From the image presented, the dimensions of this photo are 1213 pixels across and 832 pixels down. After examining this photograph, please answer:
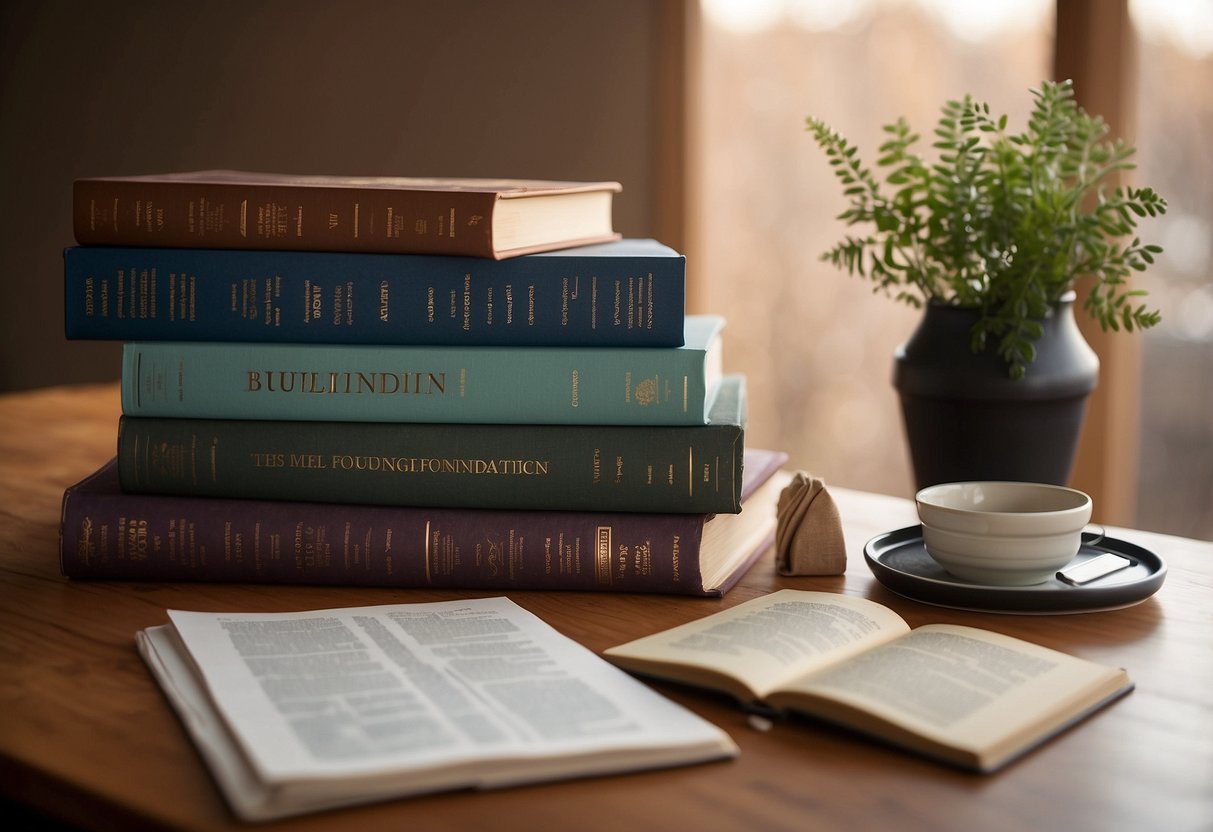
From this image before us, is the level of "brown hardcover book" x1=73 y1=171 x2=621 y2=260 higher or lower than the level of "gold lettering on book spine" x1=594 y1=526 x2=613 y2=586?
higher

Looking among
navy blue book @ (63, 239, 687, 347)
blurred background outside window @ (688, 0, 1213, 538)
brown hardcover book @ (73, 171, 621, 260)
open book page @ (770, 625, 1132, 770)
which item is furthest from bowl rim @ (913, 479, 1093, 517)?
blurred background outside window @ (688, 0, 1213, 538)

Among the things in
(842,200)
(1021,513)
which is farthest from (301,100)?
(1021,513)

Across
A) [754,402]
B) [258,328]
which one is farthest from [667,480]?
[754,402]

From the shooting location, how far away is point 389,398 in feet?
2.89

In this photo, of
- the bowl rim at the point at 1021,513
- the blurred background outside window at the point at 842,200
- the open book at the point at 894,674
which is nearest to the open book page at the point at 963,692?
the open book at the point at 894,674

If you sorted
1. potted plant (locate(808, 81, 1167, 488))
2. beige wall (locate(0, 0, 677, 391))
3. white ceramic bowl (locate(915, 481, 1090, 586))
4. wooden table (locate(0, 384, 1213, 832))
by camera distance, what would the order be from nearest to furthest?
1. wooden table (locate(0, 384, 1213, 832))
2. white ceramic bowl (locate(915, 481, 1090, 586))
3. potted plant (locate(808, 81, 1167, 488))
4. beige wall (locate(0, 0, 677, 391))

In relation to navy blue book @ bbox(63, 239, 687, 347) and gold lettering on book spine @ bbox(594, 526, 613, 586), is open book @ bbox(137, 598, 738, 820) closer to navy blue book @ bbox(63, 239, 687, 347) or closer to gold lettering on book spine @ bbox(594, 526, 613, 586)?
gold lettering on book spine @ bbox(594, 526, 613, 586)

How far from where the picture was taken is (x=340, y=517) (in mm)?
881

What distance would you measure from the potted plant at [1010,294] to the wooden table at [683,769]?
0.71 feet

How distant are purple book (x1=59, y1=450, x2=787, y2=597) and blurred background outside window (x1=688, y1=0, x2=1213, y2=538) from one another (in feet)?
4.25

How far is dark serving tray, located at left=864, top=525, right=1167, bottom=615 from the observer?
0.80 meters

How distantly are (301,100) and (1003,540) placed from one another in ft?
8.26

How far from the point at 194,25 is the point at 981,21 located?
1.95 meters

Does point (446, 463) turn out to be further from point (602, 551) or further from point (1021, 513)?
point (1021, 513)
